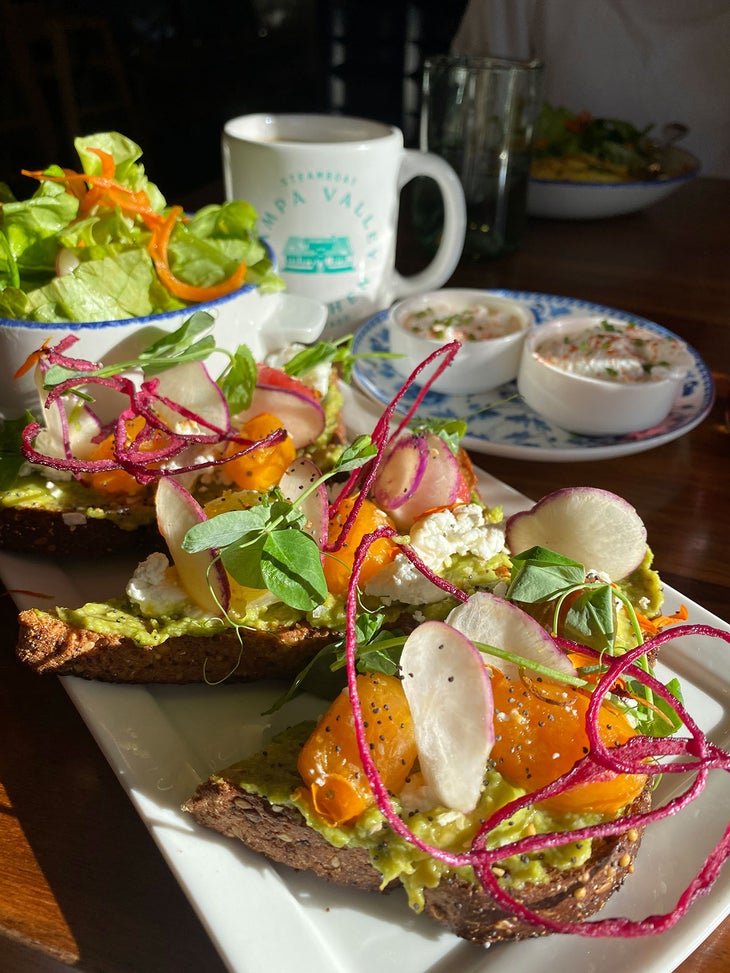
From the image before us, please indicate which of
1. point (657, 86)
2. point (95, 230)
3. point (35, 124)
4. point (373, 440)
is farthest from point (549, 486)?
point (657, 86)

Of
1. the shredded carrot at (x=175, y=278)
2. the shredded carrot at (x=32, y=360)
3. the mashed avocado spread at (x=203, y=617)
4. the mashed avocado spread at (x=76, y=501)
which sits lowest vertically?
the mashed avocado spread at (x=203, y=617)

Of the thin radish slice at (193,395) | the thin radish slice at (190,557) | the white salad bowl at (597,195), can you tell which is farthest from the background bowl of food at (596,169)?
the thin radish slice at (190,557)

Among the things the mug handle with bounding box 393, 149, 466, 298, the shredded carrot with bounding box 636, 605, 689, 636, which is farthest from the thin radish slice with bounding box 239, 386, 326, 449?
→ the mug handle with bounding box 393, 149, 466, 298

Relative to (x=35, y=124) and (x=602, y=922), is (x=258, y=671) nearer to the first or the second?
(x=602, y=922)

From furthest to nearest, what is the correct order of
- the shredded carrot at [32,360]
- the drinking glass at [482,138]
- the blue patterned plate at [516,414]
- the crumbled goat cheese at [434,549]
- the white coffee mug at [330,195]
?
the drinking glass at [482,138] → the white coffee mug at [330,195] → the blue patterned plate at [516,414] → the shredded carrot at [32,360] → the crumbled goat cheese at [434,549]

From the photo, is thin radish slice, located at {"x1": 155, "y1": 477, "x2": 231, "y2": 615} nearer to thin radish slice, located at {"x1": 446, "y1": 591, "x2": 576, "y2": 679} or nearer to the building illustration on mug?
thin radish slice, located at {"x1": 446, "y1": 591, "x2": 576, "y2": 679}

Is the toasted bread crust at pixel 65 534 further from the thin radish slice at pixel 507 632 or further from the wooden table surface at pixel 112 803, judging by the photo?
the thin radish slice at pixel 507 632

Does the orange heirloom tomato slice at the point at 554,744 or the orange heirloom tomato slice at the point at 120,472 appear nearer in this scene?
the orange heirloom tomato slice at the point at 554,744
